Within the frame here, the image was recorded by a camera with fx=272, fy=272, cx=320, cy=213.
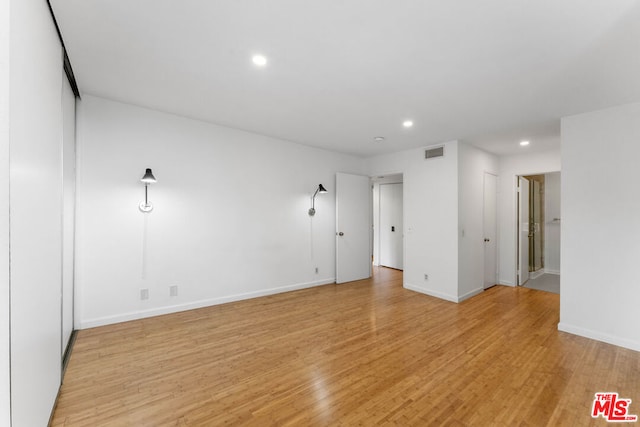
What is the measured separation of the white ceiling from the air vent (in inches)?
38.5

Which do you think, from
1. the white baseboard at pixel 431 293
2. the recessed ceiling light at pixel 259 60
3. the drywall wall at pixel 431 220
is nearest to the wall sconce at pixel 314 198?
the drywall wall at pixel 431 220

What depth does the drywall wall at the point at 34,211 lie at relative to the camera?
1.19m

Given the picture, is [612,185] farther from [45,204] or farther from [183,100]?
[45,204]

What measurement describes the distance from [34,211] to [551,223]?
28.5 feet

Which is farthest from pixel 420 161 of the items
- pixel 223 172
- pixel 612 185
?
pixel 223 172

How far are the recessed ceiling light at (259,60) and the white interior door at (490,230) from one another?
15.1ft

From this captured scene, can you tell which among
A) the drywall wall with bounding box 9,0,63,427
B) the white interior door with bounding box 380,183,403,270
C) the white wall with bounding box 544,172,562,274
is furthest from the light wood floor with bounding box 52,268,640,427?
the white wall with bounding box 544,172,562,274

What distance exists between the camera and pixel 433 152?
4.75 meters

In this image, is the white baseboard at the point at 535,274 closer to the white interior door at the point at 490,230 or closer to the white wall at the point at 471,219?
the white interior door at the point at 490,230

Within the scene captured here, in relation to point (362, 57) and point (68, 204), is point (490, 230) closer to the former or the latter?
point (362, 57)

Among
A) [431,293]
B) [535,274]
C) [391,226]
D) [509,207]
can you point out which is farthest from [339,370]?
[535,274]

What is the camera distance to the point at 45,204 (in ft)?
5.50

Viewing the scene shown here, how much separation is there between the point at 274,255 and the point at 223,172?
159 cm

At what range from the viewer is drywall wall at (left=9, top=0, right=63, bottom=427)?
119cm
